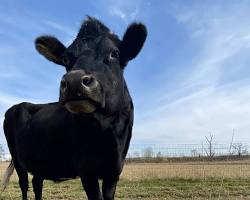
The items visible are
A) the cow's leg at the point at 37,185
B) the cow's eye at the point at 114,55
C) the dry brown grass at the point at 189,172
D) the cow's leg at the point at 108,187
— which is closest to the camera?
the cow's eye at the point at 114,55

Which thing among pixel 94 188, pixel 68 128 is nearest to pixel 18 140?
pixel 68 128

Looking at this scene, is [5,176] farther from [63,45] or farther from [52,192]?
[63,45]

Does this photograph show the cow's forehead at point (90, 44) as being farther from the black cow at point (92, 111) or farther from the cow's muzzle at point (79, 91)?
the cow's muzzle at point (79, 91)

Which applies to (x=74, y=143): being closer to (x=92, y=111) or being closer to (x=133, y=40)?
(x=92, y=111)

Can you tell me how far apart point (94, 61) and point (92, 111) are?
0.62 m

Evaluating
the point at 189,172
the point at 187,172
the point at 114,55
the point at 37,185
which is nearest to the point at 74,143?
the point at 114,55

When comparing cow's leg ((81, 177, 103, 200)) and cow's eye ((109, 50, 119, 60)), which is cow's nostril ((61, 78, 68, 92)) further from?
cow's leg ((81, 177, 103, 200))

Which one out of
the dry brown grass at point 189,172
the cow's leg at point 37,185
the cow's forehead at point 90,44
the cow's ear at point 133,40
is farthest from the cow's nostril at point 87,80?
the dry brown grass at point 189,172

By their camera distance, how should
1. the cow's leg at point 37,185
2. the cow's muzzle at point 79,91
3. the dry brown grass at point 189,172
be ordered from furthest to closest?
the dry brown grass at point 189,172 → the cow's leg at point 37,185 → the cow's muzzle at point 79,91

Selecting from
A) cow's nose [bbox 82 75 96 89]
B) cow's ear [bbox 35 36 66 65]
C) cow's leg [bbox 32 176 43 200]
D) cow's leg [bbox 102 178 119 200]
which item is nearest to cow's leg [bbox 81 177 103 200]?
cow's leg [bbox 102 178 119 200]

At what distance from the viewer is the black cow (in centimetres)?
427

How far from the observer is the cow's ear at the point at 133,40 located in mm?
5605

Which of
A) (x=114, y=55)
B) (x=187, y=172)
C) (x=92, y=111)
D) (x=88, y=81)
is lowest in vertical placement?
(x=92, y=111)

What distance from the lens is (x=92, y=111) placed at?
4.41 metres
